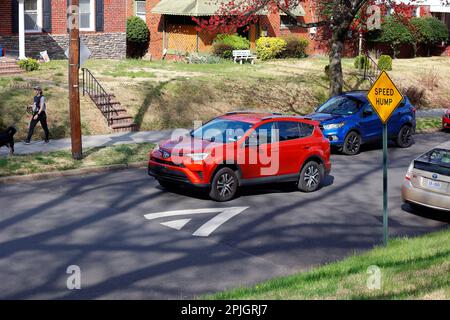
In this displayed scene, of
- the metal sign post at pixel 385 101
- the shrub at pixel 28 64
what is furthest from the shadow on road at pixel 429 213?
the shrub at pixel 28 64

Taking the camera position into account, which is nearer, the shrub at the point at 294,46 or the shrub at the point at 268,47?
the shrub at the point at 268,47

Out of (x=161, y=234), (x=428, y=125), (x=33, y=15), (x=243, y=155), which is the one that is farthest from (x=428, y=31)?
(x=161, y=234)

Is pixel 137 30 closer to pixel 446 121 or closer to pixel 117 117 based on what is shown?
pixel 117 117

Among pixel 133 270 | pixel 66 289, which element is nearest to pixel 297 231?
pixel 133 270

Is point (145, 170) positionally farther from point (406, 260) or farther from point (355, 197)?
point (406, 260)

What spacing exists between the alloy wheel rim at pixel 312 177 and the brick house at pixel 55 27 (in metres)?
16.9

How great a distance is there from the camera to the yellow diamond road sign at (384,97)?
40.6 ft

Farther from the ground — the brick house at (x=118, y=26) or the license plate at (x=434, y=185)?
the brick house at (x=118, y=26)

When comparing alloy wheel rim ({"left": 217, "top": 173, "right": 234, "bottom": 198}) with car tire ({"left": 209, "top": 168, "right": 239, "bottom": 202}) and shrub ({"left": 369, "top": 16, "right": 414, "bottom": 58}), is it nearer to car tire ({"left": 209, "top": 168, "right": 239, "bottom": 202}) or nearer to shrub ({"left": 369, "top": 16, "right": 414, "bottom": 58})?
car tire ({"left": 209, "top": 168, "right": 239, "bottom": 202})

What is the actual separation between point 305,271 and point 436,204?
4.60 m

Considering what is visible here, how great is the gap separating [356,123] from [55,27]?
16710 millimetres

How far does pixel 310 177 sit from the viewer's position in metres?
17.4

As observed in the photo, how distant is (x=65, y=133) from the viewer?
23.2m

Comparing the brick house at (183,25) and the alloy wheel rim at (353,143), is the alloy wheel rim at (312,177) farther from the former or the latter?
the brick house at (183,25)
